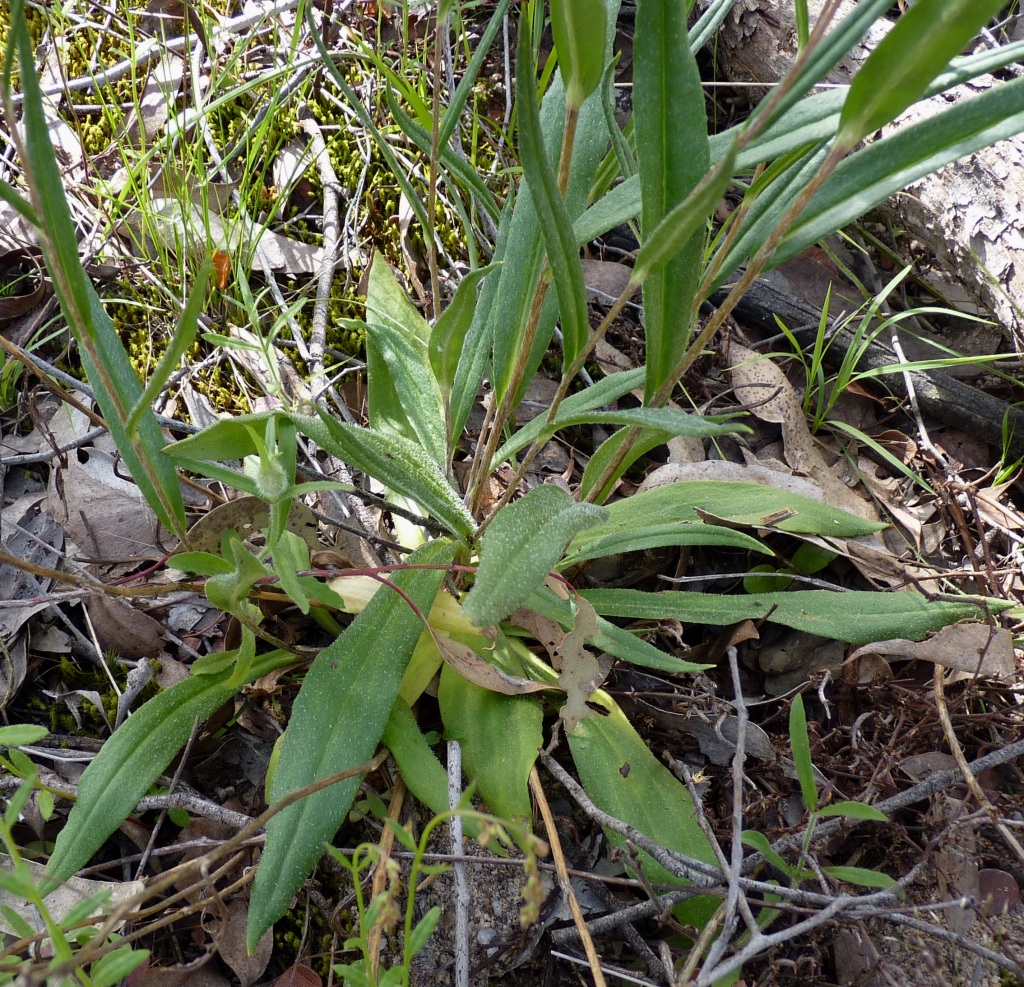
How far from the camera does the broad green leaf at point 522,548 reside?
872 mm

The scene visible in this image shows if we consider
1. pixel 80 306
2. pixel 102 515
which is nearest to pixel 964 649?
pixel 80 306

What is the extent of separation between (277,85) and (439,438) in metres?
1.07

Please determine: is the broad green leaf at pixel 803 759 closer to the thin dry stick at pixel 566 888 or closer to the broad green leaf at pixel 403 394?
the thin dry stick at pixel 566 888

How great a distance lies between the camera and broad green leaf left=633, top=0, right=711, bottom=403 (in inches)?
36.0

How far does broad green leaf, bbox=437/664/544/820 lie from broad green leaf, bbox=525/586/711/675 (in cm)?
15

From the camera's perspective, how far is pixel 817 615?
4.62 ft

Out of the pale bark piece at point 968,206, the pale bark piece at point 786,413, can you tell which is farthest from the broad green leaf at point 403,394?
the pale bark piece at point 968,206

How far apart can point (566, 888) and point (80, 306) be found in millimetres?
973

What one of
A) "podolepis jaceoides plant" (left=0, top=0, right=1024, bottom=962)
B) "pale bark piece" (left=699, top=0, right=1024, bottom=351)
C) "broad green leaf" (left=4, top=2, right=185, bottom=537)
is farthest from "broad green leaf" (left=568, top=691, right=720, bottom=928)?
"pale bark piece" (left=699, top=0, right=1024, bottom=351)

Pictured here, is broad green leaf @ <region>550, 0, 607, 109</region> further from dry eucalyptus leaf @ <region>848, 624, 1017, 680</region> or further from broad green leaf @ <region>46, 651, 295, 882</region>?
dry eucalyptus leaf @ <region>848, 624, 1017, 680</region>

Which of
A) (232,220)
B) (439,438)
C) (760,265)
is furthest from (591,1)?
(232,220)

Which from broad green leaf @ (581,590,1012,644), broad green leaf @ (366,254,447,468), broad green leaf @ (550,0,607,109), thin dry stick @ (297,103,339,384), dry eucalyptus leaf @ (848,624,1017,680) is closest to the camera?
broad green leaf @ (550,0,607,109)

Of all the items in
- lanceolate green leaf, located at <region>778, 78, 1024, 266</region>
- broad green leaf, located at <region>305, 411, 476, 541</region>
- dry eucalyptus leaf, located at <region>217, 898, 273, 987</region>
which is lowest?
dry eucalyptus leaf, located at <region>217, 898, 273, 987</region>

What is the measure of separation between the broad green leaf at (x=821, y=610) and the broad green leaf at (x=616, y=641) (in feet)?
0.19
